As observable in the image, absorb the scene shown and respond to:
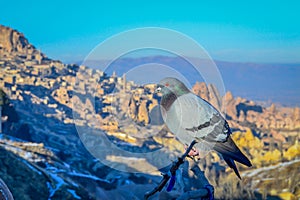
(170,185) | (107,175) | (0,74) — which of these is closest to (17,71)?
(0,74)

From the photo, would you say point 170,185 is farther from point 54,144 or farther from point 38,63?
point 38,63

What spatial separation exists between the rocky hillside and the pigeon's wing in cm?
118

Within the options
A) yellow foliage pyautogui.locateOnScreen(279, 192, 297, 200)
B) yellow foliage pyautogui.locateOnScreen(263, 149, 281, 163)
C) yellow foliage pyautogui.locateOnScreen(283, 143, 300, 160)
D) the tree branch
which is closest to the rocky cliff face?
yellow foliage pyautogui.locateOnScreen(263, 149, 281, 163)

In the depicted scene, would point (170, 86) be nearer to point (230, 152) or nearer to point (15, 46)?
point (230, 152)

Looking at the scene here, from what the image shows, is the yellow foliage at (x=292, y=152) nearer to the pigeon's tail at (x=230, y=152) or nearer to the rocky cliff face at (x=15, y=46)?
the pigeon's tail at (x=230, y=152)

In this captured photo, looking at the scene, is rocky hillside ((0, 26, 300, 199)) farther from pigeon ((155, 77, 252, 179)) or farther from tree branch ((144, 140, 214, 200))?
tree branch ((144, 140, 214, 200))

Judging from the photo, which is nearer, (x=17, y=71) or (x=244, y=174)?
(x=244, y=174)

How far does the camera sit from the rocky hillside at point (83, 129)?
262 inches

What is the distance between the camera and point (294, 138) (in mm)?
26438

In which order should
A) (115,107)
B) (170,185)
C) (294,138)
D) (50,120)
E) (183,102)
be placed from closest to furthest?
(170,185), (183,102), (115,107), (294,138), (50,120)

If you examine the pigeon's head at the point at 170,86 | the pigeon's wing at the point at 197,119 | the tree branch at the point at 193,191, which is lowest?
the tree branch at the point at 193,191

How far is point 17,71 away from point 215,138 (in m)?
38.0

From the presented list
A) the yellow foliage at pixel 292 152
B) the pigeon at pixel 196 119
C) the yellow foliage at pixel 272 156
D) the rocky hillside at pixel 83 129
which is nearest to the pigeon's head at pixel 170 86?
the pigeon at pixel 196 119

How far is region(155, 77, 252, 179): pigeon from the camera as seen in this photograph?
2986 mm
